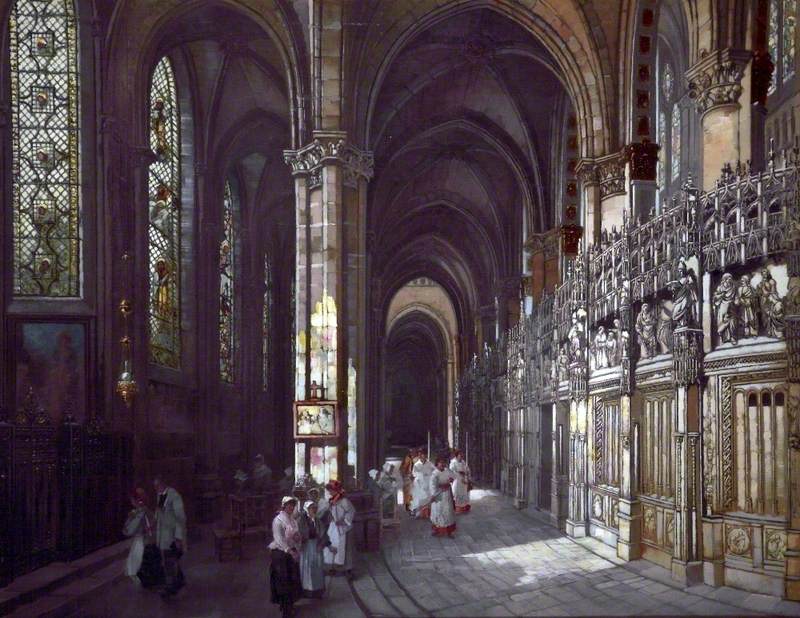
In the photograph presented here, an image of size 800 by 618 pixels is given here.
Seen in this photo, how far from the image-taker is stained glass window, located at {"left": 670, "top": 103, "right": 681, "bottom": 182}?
891 inches

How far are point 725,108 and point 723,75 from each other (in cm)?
44

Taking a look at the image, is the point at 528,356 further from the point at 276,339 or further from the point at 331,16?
the point at 276,339

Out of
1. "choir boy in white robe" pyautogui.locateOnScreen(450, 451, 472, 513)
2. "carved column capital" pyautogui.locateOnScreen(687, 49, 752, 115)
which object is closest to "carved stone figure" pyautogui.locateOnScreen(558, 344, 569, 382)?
"choir boy in white robe" pyautogui.locateOnScreen(450, 451, 472, 513)

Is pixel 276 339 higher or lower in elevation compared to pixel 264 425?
higher

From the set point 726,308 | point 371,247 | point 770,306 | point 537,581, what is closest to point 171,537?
point 537,581

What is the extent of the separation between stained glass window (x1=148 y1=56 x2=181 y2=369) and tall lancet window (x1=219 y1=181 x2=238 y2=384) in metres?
3.52

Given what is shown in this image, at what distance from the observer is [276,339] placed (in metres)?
33.2

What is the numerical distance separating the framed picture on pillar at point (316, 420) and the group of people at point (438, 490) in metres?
2.45

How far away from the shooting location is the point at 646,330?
1315 cm

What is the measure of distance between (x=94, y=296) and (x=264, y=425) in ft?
50.9

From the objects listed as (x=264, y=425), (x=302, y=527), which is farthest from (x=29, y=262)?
(x=264, y=425)

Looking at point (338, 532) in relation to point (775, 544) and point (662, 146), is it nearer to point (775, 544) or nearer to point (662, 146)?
point (775, 544)

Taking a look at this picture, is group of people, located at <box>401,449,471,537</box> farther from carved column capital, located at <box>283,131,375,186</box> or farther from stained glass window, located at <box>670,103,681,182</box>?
stained glass window, located at <box>670,103,681,182</box>

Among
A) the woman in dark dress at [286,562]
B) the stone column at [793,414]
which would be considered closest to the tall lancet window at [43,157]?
the woman in dark dress at [286,562]
